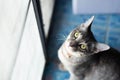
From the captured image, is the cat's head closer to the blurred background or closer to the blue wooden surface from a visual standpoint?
the blurred background

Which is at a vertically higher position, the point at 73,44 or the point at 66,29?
the point at 73,44

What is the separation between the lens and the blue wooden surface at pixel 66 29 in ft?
5.24

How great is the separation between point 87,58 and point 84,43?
0.10 metres

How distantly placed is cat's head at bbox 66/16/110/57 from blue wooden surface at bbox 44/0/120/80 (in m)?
0.37

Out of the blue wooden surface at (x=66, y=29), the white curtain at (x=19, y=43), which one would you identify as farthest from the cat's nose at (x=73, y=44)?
the blue wooden surface at (x=66, y=29)

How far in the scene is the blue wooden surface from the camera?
160 cm

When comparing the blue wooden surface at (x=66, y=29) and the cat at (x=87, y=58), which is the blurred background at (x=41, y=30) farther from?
the cat at (x=87, y=58)

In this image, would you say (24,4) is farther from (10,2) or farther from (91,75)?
(91,75)

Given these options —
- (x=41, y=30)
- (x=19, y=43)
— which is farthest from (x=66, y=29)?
(x=19, y=43)

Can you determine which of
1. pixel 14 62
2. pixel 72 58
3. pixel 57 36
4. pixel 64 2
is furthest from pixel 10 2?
pixel 64 2

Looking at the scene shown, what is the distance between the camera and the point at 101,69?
1325 millimetres

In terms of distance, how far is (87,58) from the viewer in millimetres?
1297

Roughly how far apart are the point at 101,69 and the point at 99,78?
5 cm

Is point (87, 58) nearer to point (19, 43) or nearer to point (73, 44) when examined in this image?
point (73, 44)
